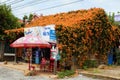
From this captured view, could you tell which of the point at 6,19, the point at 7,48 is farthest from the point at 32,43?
the point at 6,19

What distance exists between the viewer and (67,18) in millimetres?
23656

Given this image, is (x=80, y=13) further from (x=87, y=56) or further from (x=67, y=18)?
(x=87, y=56)

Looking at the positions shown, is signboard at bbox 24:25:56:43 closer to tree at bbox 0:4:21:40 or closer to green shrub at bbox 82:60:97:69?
green shrub at bbox 82:60:97:69

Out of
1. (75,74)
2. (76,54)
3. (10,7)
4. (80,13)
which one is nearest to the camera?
(75,74)

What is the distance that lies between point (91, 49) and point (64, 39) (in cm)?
310

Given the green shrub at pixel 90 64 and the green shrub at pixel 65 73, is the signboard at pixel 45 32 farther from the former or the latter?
the green shrub at pixel 90 64

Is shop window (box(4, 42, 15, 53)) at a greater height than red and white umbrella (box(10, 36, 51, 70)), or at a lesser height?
lesser

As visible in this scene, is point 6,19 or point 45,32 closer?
point 45,32

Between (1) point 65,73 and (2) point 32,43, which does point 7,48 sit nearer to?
(2) point 32,43

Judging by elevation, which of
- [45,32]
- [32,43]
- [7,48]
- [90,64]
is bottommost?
[90,64]

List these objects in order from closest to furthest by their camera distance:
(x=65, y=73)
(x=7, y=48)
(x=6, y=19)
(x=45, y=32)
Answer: (x=65, y=73) < (x=45, y=32) < (x=7, y=48) < (x=6, y=19)

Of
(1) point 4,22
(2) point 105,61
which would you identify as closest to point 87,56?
(2) point 105,61

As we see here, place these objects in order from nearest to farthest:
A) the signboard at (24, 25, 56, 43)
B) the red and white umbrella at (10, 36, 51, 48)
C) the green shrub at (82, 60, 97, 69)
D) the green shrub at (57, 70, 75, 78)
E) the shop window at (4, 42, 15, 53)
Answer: the green shrub at (57, 70, 75, 78)
the red and white umbrella at (10, 36, 51, 48)
the signboard at (24, 25, 56, 43)
the green shrub at (82, 60, 97, 69)
the shop window at (4, 42, 15, 53)

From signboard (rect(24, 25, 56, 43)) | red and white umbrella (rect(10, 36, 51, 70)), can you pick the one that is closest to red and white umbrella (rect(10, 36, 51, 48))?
red and white umbrella (rect(10, 36, 51, 70))
